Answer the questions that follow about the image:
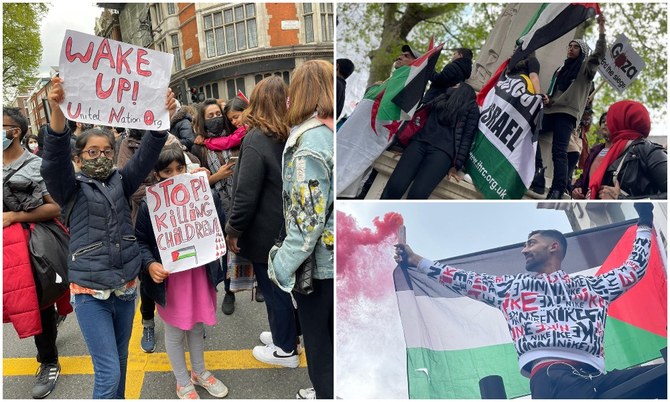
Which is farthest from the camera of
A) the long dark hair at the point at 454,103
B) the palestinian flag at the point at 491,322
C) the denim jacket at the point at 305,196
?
the palestinian flag at the point at 491,322

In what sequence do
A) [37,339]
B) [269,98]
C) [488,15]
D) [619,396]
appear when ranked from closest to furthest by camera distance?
[488,15] → [619,396] → [269,98] → [37,339]

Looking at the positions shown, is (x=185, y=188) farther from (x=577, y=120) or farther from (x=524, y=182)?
(x=577, y=120)

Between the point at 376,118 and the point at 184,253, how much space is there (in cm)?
122

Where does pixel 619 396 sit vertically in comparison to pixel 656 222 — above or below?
below

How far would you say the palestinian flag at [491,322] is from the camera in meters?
2.17

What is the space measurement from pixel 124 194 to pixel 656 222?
238cm

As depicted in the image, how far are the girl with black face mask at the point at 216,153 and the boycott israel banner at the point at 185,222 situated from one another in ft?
2.13

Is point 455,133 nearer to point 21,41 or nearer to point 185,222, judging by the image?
point 185,222

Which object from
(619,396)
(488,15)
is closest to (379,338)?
(619,396)

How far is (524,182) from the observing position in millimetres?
2102

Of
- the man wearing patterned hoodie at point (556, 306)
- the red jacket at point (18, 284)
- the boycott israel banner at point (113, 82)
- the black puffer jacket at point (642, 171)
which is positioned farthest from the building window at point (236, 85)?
the black puffer jacket at point (642, 171)

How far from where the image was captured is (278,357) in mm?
2994

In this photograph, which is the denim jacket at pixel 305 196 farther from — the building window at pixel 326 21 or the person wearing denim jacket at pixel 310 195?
the building window at pixel 326 21

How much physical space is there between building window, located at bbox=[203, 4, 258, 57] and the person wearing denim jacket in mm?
376
